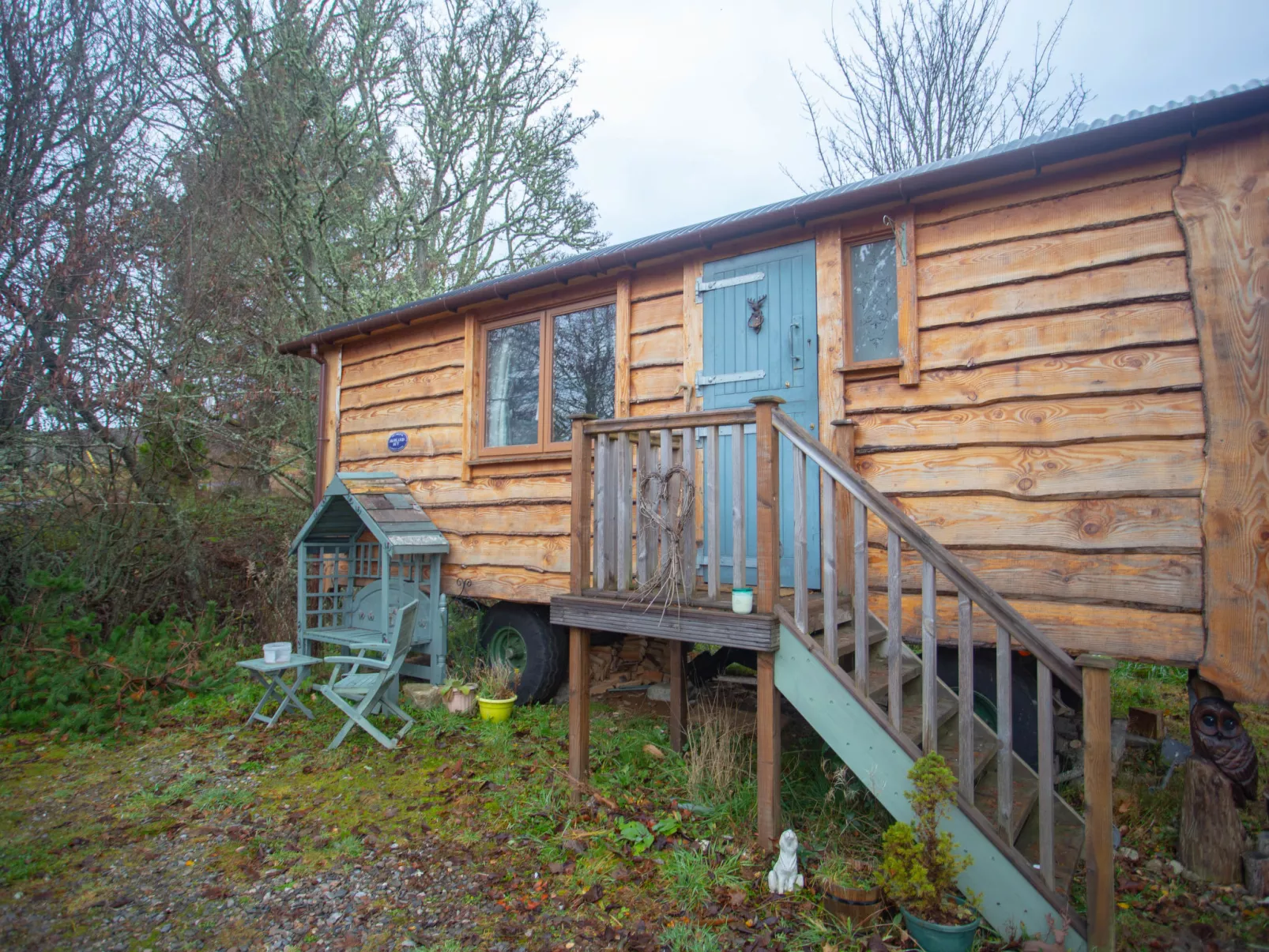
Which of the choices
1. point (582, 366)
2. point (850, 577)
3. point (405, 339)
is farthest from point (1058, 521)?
point (405, 339)

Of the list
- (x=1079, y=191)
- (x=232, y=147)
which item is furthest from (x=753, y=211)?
(x=232, y=147)

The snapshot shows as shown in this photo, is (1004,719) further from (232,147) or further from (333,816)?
(232,147)

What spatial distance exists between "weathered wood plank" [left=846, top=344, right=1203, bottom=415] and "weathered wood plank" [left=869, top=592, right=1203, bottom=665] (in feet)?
3.65

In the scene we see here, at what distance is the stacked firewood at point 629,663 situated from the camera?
6.14 metres

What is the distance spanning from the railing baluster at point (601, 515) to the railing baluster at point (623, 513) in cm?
10

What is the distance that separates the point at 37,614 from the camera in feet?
19.0

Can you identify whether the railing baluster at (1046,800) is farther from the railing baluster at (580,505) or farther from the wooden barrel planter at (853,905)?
the railing baluster at (580,505)

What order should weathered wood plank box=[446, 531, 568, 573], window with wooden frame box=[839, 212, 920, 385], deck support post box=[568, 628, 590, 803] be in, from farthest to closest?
weathered wood plank box=[446, 531, 568, 573] < window with wooden frame box=[839, 212, 920, 385] < deck support post box=[568, 628, 590, 803]

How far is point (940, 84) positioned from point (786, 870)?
42.6ft

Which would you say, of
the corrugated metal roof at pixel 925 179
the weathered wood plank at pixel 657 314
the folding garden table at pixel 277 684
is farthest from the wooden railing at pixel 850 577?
the folding garden table at pixel 277 684

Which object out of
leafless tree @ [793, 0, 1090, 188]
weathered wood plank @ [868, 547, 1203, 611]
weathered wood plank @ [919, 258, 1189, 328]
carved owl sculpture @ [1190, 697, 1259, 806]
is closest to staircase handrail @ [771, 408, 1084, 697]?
weathered wood plank @ [868, 547, 1203, 611]

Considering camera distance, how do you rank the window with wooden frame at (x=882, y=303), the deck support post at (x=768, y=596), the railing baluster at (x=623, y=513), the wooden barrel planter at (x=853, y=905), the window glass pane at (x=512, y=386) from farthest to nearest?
the window glass pane at (x=512, y=386)
the window with wooden frame at (x=882, y=303)
the railing baluster at (x=623, y=513)
the deck support post at (x=768, y=596)
the wooden barrel planter at (x=853, y=905)

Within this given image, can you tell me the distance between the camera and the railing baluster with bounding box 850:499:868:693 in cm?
307

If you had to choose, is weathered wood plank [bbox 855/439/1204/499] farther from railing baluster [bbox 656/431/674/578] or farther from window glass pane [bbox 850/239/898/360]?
railing baluster [bbox 656/431/674/578]
